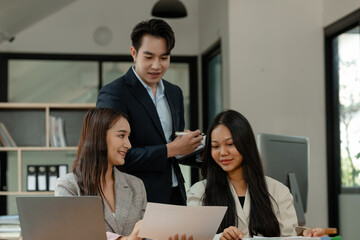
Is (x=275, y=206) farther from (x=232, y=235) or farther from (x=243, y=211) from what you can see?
(x=232, y=235)

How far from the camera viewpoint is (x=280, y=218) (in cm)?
236

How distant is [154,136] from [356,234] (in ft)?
8.12

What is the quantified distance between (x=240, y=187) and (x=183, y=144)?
0.32 metres

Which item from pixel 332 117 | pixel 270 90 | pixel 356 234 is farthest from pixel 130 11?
pixel 356 234

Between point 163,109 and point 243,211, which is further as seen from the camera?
A: point 163,109

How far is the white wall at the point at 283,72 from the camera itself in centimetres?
476

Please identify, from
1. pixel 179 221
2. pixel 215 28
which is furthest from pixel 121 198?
pixel 215 28

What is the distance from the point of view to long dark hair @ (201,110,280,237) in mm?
2301

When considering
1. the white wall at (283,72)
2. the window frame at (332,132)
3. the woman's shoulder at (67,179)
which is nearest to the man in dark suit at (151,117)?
the woman's shoulder at (67,179)

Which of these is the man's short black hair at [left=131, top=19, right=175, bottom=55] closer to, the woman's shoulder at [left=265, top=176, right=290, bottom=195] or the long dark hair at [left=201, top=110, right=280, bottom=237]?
the long dark hair at [left=201, top=110, right=280, bottom=237]

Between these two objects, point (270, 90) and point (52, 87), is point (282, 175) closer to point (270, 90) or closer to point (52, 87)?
point (270, 90)

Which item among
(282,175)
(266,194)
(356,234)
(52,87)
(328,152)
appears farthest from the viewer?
(52,87)

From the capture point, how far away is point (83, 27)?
6141 mm

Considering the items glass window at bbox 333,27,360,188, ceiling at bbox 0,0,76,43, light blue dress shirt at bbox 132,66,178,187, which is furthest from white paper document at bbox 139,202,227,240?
ceiling at bbox 0,0,76,43
